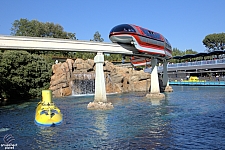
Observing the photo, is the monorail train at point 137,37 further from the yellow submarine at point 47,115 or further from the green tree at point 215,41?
the green tree at point 215,41

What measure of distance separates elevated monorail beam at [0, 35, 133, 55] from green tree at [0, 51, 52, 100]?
52.2 feet

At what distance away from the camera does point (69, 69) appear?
1970 inches

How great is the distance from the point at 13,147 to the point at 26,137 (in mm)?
2250

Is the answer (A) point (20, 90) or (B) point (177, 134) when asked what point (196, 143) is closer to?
(B) point (177, 134)

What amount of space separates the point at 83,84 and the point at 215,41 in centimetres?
9798

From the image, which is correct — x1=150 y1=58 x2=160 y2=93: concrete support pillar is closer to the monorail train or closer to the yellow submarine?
the monorail train

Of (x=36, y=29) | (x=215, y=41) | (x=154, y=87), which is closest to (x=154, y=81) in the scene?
(x=154, y=87)

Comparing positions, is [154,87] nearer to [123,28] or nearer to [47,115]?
[123,28]

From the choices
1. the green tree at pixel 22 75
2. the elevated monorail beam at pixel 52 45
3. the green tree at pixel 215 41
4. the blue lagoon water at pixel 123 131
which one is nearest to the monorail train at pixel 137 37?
the elevated monorail beam at pixel 52 45

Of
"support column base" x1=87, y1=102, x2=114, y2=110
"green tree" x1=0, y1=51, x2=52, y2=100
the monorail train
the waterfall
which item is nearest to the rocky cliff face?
the waterfall

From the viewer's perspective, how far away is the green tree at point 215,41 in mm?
125938

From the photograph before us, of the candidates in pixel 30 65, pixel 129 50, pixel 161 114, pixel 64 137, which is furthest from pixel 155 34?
pixel 64 137

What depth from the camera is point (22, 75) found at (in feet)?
145

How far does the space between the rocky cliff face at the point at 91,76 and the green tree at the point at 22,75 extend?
2.25 meters
